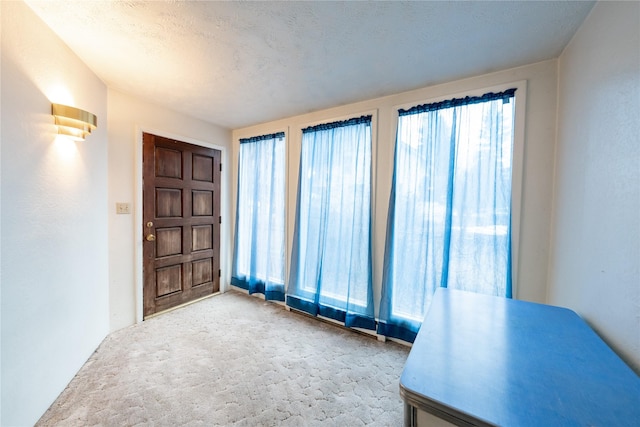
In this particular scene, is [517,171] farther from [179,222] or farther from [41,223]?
[179,222]

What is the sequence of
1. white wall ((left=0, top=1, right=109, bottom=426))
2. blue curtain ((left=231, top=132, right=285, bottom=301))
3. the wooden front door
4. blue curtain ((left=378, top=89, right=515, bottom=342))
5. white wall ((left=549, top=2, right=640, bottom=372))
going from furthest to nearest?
blue curtain ((left=231, top=132, right=285, bottom=301)) → the wooden front door → blue curtain ((left=378, top=89, right=515, bottom=342)) → white wall ((left=0, top=1, right=109, bottom=426)) → white wall ((left=549, top=2, right=640, bottom=372))

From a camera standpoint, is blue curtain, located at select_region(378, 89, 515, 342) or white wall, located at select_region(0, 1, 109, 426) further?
blue curtain, located at select_region(378, 89, 515, 342)

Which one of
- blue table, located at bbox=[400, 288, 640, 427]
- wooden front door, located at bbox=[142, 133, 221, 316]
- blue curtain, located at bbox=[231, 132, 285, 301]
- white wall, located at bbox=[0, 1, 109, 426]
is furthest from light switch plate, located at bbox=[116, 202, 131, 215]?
blue table, located at bbox=[400, 288, 640, 427]

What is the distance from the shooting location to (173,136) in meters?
2.83

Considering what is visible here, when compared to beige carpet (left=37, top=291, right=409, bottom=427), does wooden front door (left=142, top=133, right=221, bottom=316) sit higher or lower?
higher

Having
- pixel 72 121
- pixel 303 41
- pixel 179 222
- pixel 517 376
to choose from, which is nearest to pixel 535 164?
pixel 517 376

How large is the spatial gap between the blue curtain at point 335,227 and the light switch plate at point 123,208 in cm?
182

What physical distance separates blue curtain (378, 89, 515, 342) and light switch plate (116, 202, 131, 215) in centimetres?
273

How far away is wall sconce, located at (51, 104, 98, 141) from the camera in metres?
1.58

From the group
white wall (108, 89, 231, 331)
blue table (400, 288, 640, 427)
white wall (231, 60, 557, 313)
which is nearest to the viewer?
blue table (400, 288, 640, 427)

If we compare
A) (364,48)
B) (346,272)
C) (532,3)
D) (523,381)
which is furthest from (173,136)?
(523,381)

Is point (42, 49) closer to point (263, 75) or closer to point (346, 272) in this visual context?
point (263, 75)

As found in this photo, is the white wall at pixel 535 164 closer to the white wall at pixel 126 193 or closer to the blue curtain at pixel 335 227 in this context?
the blue curtain at pixel 335 227

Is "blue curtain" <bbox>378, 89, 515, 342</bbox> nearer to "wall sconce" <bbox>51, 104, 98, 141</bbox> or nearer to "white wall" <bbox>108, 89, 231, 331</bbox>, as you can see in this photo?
"wall sconce" <bbox>51, 104, 98, 141</bbox>
